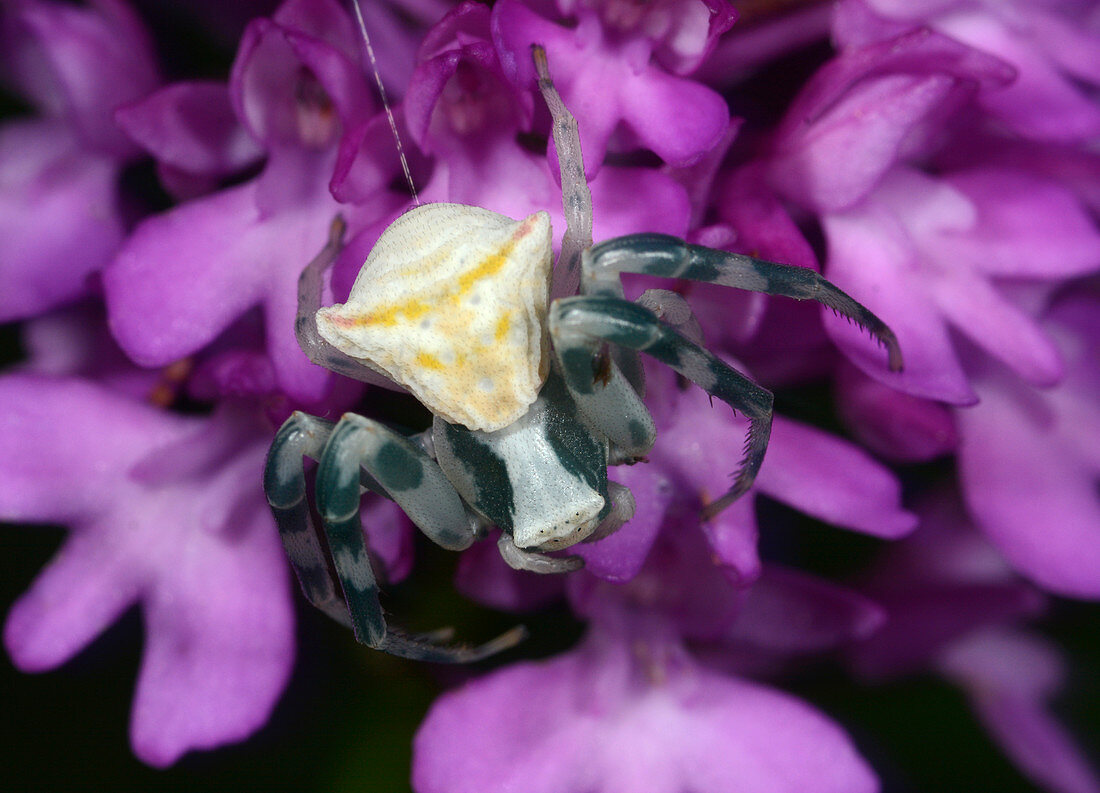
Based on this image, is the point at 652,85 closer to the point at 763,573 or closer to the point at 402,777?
the point at 763,573

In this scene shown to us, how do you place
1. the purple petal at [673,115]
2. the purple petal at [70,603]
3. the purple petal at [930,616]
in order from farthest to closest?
Answer: the purple petal at [930,616], the purple petal at [70,603], the purple petal at [673,115]

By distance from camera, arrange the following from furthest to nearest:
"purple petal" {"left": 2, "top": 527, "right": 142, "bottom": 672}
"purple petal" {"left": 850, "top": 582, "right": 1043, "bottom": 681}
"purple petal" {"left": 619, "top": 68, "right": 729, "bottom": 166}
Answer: "purple petal" {"left": 850, "top": 582, "right": 1043, "bottom": 681} < "purple petal" {"left": 2, "top": 527, "right": 142, "bottom": 672} < "purple petal" {"left": 619, "top": 68, "right": 729, "bottom": 166}

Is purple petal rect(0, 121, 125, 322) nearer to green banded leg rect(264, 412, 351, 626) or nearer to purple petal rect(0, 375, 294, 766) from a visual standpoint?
purple petal rect(0, 375, 294, 766)

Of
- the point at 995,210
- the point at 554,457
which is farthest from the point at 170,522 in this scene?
the point at 995,210

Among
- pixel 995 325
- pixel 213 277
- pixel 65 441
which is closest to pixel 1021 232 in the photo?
pixel 995 325

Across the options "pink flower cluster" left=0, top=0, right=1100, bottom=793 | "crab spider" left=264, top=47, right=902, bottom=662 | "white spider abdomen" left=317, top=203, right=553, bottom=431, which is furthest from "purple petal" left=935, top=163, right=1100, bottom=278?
"white spider abdomen" left=317, top=203, right=553, bottom=431

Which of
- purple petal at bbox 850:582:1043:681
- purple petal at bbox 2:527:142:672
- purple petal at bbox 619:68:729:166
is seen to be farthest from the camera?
purple petal at bbox 850:582:1043:681

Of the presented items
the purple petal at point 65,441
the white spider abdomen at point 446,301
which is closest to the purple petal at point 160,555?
the purple petal at point 65,441

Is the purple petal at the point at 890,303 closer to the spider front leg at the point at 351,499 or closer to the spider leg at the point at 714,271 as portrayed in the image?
the spider leg at the point at 714,271

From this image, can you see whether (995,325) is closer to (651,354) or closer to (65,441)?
(651,354)
